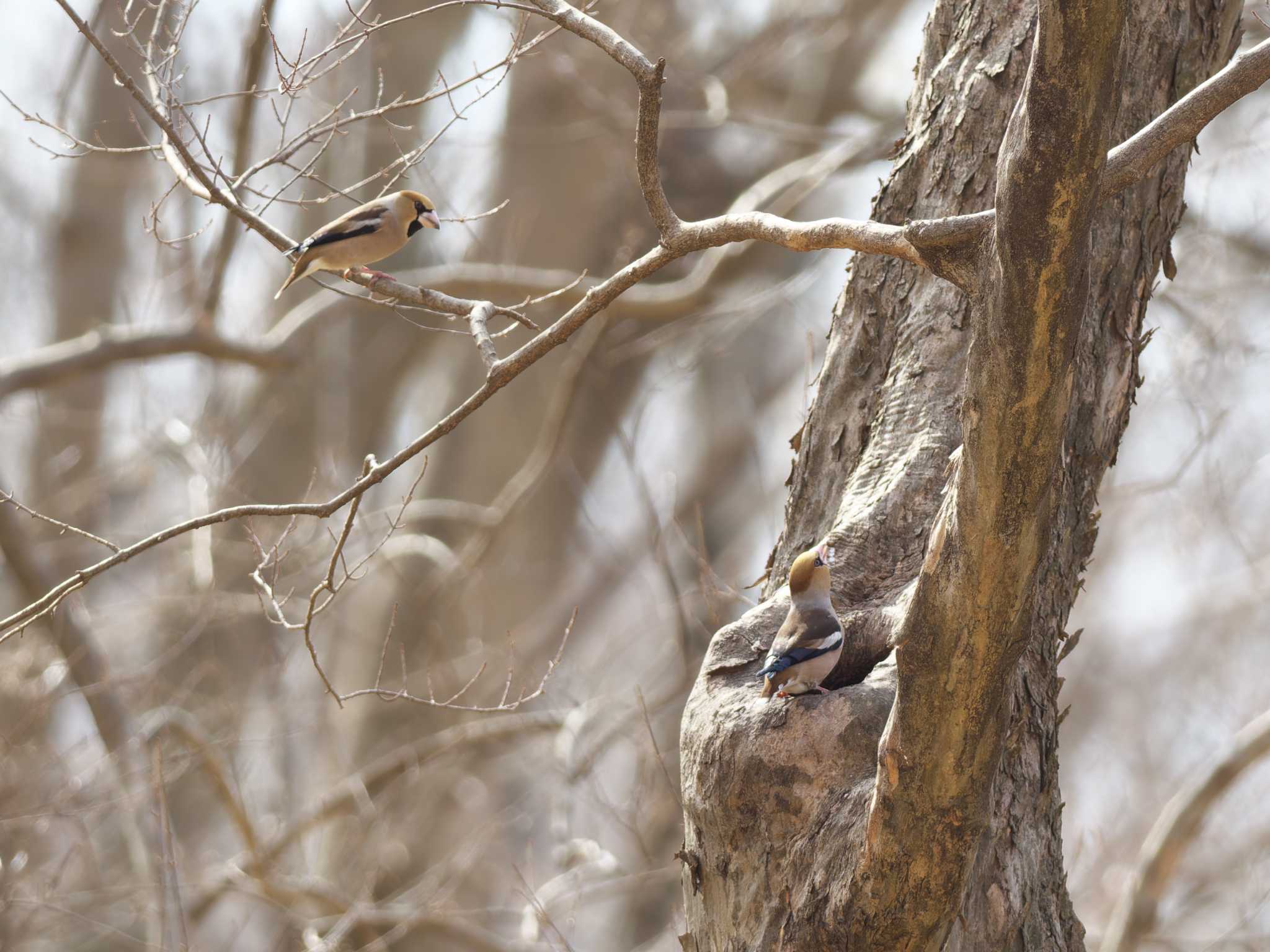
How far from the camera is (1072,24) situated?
1864 millimetres

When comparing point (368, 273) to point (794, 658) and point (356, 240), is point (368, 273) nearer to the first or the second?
point (356, 240)

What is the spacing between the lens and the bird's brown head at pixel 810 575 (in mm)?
3078

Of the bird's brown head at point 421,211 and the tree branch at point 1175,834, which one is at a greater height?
the bird's brown head at point 421,211

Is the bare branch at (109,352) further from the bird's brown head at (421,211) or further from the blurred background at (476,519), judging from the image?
the bird's brown head at (421,211)

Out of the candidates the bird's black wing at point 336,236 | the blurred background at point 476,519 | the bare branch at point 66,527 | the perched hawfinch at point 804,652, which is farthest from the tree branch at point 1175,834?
the bare branch at point 66,527

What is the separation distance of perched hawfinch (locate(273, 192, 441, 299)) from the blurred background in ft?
3.98

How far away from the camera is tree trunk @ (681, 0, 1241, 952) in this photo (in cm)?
210

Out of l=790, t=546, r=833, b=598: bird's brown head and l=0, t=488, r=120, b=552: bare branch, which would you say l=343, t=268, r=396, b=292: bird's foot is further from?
l=790, t=546, r=833, b=598: bird's brown head

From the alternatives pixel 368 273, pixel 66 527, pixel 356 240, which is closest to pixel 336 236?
pixel 356 240

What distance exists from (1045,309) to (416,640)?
825 centimetres

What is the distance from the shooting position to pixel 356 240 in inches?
167

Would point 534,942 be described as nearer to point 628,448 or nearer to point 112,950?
point 628,448

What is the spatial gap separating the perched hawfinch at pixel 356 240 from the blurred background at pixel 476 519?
3.98 feet

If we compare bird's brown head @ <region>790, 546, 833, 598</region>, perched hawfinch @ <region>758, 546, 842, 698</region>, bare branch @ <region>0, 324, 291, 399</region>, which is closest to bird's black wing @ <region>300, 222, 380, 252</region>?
bird's brown head @ <region>790, 546, 833, 598</region>
